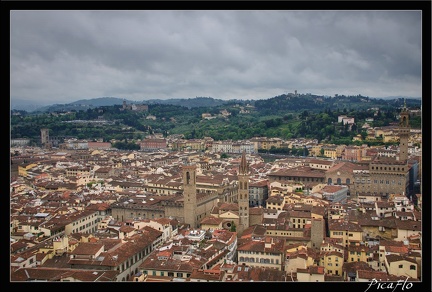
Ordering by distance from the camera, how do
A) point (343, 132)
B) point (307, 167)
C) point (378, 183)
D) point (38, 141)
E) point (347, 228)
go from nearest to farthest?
point (347, 228) → point (378, 183) → point (307, 167) → point (343, 132) → point (38, 141)

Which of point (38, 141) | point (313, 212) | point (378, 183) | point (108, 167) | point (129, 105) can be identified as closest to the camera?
point (313, 212)

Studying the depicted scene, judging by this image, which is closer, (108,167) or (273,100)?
(108,167)

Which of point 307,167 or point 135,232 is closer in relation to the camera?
point 135,232

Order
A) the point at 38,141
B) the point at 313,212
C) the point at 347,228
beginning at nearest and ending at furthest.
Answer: the point at 347,228 → the point at 313,212 → the point at 38,141

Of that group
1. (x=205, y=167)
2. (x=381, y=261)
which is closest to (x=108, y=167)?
(x=205, y=167)

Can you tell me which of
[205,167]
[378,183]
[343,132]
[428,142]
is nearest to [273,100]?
[343,132]

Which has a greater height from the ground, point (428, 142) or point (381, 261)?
point (428, 142)

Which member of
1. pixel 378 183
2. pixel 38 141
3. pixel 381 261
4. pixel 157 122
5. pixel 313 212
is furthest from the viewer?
pixel 157 122

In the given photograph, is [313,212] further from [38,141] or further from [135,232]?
[38,141]

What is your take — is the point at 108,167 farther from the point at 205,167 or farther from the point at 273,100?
the point at 273,100
